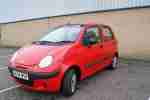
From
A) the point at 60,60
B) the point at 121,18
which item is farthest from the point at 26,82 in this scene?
the point at 121,18

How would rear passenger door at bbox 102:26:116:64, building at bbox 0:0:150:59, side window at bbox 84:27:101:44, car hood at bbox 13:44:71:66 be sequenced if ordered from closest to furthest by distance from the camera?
car hood at bbox 13:44:71:66
side window at bbox 84:27:101:44
rear passenger door at bbox 102:26:116:64
building at bbox 0:0:150:59

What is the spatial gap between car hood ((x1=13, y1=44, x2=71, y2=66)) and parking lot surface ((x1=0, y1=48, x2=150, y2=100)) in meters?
0.80

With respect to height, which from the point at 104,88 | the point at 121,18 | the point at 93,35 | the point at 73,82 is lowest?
the point at 104,88

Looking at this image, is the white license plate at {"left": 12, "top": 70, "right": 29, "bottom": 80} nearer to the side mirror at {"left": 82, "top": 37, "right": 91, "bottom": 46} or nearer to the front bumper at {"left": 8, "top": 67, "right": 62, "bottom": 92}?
the front bumper at {"left": 8, "top": 67, "right": 62, "bottom": 92}

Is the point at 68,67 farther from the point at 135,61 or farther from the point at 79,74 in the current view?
the point at 135,61

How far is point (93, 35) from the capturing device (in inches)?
230

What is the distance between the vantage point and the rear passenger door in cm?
656

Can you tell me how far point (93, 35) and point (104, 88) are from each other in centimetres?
139

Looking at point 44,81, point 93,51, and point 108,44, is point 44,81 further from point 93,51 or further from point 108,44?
point 108,44

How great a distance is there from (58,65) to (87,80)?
6.06 ft

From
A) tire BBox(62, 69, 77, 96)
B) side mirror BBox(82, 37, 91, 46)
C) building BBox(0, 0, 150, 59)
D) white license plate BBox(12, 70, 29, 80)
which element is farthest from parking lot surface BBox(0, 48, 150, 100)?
building BBox(0, 0, 150, 59)

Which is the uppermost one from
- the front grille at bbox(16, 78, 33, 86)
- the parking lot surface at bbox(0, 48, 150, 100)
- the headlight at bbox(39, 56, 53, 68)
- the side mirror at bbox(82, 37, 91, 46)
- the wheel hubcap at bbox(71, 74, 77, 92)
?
the side mirror at bbox(82, 37, 91, 46)

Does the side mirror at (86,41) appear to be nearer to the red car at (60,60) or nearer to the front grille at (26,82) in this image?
the red car at (60,60)

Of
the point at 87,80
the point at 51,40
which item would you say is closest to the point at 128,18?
the point at 87,80
